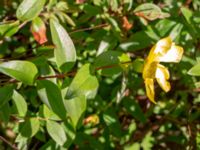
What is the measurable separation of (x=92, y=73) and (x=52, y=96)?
11cm

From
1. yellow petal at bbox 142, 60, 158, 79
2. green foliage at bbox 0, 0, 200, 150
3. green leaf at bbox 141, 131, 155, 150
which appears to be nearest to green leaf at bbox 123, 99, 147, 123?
green foliage at bbox 0, 0, 200, 150

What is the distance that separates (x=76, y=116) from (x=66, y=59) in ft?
0.42

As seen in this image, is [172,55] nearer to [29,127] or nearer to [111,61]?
[111,61]

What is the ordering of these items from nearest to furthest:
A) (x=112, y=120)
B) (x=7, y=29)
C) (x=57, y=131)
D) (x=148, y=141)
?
(x=7, y=29), (x=57, y=131), (x=112, y=120), (x=148, y=141)

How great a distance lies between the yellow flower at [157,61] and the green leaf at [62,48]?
0.19 meters

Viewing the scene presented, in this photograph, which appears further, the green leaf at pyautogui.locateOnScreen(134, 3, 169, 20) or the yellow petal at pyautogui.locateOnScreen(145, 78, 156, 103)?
the green leaf at pyautogui.locateOnScreen(134, 3, 169, 20)

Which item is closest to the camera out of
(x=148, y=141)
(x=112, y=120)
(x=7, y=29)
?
(x=7, y=29)

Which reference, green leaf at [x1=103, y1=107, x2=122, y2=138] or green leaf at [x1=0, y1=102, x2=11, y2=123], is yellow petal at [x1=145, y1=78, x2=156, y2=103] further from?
green leaf at [x1=103, y1=107, x2=122, y2=138]

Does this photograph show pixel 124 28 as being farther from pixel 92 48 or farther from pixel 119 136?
pixel 119 136

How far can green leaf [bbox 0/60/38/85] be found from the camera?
34.3 inches

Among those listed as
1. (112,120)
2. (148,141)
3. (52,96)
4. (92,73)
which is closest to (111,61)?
(92,73)

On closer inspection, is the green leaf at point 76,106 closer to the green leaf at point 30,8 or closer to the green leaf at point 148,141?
the green leaf at point 30,8

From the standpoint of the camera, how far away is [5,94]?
95 cm

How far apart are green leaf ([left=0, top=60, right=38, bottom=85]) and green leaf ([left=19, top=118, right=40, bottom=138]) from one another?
0.22 meters
